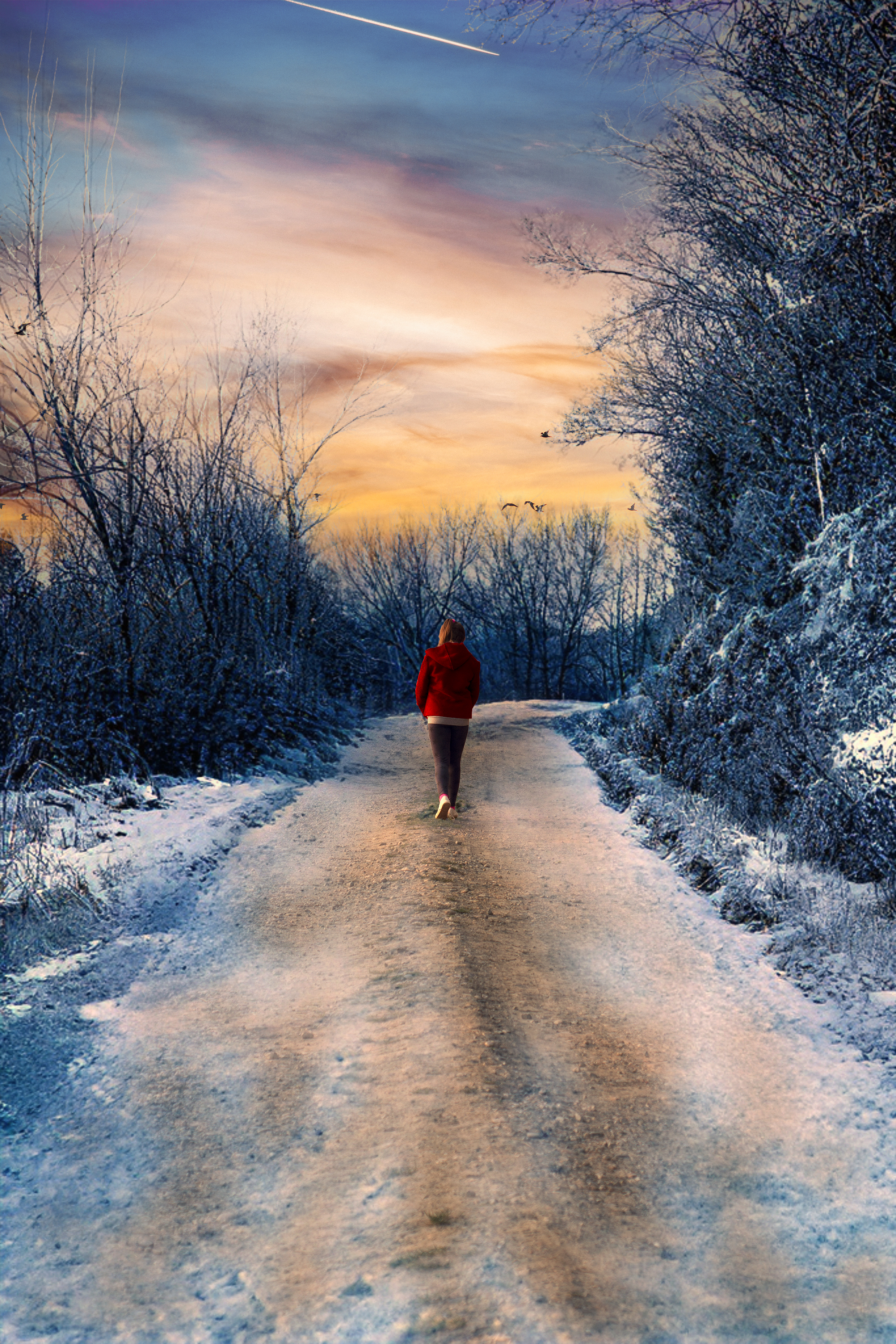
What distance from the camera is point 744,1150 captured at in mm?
3539

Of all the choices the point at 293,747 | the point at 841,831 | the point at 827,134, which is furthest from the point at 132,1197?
the point at 293,747

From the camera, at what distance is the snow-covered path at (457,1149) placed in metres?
2.67

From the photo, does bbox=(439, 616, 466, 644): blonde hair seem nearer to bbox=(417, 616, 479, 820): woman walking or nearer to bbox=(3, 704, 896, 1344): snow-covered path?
bbox=(417, 616, 479, 820): woman walking

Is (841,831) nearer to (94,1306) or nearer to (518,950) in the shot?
(518,950)

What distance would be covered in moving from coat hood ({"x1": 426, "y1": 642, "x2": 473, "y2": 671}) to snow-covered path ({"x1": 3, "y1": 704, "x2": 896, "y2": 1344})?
3.28 m

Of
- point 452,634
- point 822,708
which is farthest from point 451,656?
point 822,708

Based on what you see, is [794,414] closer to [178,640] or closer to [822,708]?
[822,708]

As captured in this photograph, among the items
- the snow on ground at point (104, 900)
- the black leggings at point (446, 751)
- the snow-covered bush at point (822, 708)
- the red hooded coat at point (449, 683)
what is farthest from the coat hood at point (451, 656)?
the snow-covered bush at point (822, 708)

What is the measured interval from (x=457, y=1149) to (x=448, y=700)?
5849 mm

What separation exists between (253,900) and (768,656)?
16.6 ft

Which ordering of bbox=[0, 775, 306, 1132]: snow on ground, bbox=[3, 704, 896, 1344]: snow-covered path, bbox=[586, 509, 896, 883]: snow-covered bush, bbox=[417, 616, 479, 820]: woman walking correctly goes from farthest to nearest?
bbox=[417, 616, 479, 820]: woman walking → bbox=[586, 509, 896, 883]: snow-covered bush → bbox=[0, 775, 306, 1132]: snow on ground → bbox=[3, 704, 896, 1344]: snow-covered path

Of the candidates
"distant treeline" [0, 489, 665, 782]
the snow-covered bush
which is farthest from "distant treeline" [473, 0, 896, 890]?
"distant treeline" [0, 489, 665, 782]

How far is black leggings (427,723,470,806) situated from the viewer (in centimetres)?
901

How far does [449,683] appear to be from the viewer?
29.5 feet
